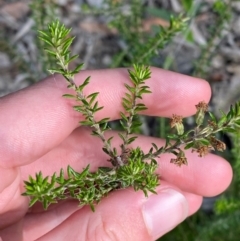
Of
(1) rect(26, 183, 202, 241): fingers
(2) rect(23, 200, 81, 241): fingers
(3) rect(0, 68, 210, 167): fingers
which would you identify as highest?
(3) rect(0, 68, 210, 167): fingers

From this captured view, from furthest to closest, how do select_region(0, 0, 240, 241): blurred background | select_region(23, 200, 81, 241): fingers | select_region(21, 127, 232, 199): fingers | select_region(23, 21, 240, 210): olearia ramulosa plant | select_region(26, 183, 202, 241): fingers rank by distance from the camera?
1. select_region(0, 0, 240, 241): blurred background
2. select_region(21, 127, 232, 199): fingers
3. select_region(23, 200, 81, 241): fingers
4. select_region(26, 183, 202, 241): fingers
5. select_region(23, 21, 240, 210): olearia ramulosa plant

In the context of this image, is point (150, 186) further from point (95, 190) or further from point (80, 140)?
point (80, 140)

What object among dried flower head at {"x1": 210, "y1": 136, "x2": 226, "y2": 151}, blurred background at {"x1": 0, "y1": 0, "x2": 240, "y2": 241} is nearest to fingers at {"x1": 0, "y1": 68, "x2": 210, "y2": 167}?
blurred background at {"x1": 0, "y1": 0, "x2": 240, "y2": 241}

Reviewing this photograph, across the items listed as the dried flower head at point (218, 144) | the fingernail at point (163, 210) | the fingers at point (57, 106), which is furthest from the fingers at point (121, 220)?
the dried flower head at point (218, 144)

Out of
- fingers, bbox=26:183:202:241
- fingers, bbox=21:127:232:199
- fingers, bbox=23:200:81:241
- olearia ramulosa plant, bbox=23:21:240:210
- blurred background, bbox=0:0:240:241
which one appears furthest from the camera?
blurred background, bbox=0:0:240:241

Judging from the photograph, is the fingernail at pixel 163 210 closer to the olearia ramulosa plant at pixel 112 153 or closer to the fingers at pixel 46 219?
the olearia ramulosa plant at pixel 112 153

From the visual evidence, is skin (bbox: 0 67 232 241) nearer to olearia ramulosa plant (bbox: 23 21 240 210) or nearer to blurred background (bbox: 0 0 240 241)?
olearia ramulosa plant (bbox: 23 21 240 210)

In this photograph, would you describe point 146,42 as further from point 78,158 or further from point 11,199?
point 11,199
